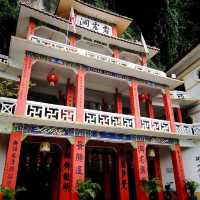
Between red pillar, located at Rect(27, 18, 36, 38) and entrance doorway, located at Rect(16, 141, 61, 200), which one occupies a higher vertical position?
red pillar, located at Rect(27, 18, 36, 38)

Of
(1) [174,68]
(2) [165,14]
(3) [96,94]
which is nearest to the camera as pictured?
(3) [96,94]

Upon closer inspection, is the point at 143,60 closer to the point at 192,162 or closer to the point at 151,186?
the point at 192,162

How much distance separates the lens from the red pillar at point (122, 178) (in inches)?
446

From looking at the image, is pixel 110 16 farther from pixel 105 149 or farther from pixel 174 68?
pixel 105 149

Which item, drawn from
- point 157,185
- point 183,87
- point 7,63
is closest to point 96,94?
point 7,63

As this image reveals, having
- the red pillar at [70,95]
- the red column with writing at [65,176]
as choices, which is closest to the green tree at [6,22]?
the red pillar at [70,95]

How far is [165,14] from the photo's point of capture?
23.5 metres

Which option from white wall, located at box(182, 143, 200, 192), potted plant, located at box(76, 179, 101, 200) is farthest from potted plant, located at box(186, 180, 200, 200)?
potted plant, located at box(76, 179, 101, 200)

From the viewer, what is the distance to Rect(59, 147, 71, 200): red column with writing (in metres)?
9.66

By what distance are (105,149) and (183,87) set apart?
921cm

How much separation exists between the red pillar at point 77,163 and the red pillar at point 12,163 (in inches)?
84.9

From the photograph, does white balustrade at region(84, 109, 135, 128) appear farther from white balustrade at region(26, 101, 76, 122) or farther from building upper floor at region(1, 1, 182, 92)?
building upper floor at region(1, 1, 182, 92)

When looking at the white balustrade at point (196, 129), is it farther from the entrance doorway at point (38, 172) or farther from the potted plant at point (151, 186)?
the entrance doorway at point (38, 172)

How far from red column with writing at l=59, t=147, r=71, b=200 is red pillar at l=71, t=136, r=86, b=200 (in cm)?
82
